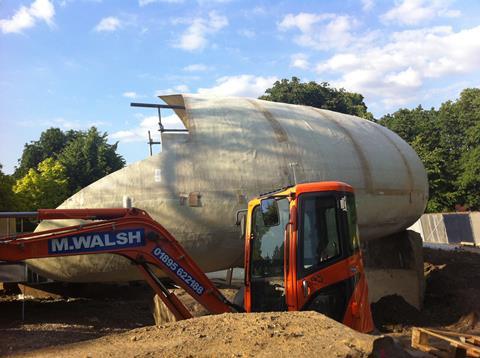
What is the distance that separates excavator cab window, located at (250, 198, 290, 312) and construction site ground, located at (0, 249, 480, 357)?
47.6 inches

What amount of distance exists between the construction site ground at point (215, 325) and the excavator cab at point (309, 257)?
3.52 ft

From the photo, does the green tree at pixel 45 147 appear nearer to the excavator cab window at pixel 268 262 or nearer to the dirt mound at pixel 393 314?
the dirt mound at pixel 393 314

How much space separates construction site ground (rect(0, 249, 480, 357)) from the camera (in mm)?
3865

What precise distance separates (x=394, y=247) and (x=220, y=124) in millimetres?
6142

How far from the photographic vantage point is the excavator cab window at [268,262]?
5.95 m

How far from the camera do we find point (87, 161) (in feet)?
115

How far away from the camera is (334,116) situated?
10352 mm

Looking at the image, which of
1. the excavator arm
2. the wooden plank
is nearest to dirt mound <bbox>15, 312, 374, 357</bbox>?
the excavator arm

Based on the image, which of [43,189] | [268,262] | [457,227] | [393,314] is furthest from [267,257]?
[43,189]

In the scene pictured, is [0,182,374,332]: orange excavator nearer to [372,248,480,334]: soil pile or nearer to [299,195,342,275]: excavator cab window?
[299,195,342,275]: excavator cab window

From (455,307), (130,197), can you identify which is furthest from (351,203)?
(455,307)

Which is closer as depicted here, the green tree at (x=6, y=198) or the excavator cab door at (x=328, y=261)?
the excavator cab door at (x=328, y=261)

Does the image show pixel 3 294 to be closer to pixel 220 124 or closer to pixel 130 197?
pixel 130 197

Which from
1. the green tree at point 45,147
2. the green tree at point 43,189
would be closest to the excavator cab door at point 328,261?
the green tree at point 43,189
